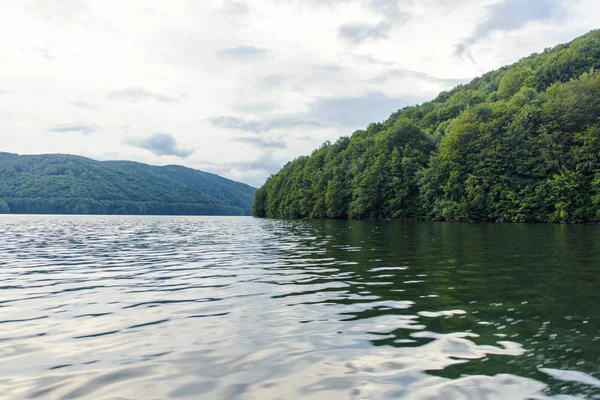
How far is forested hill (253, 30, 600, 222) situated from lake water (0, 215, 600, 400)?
58.6m

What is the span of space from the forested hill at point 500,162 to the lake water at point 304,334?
58566 mm

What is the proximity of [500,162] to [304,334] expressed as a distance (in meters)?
74.5

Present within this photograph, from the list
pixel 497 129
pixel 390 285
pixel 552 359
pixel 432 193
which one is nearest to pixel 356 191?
pixel 432 193

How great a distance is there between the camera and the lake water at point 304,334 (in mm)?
5148

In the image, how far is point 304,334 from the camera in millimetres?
7344

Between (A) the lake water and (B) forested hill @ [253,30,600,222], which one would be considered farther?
(B) forested hill @ [253,30,600,222]

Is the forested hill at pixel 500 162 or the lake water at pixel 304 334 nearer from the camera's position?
the lake water at pixel 304 334

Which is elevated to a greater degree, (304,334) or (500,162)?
(500,162)

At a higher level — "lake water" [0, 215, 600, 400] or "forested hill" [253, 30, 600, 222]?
"forested hill" [253, 30, 600, 222]

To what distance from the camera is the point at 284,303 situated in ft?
32.7

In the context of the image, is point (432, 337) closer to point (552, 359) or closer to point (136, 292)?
point (552, 359)

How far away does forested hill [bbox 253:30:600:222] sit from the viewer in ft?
211

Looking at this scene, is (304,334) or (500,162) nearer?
(304,334)

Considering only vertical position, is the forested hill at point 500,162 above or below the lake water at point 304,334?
above
